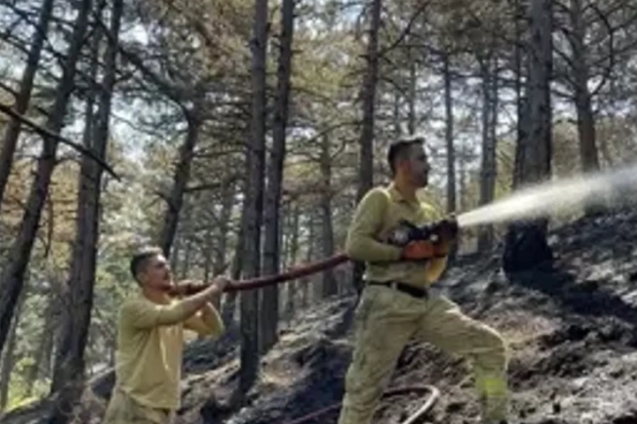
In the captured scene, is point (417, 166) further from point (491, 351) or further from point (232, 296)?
point (232, 296)

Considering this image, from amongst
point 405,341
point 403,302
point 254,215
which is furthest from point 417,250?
point 254,215

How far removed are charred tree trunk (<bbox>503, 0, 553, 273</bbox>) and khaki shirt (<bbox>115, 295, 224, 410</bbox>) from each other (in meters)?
7.35

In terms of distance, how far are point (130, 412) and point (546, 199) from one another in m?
4.90

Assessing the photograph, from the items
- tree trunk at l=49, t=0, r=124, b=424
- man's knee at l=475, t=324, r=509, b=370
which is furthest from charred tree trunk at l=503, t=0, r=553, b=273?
man's knee at l=475, t=324, r=509, b=370

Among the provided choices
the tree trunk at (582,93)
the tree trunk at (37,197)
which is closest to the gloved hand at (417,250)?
the tree trunk at (37,197)

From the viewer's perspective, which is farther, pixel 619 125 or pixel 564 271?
pixel 619 125

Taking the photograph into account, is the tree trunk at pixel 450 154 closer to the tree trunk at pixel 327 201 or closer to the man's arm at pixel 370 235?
the tree trunk at pixel 327 201

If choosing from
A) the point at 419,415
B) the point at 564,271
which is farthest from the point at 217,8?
the point at 419,415

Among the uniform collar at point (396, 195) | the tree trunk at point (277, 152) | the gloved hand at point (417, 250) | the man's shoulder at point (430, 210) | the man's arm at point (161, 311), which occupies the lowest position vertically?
the man's arm at point (161, 311)

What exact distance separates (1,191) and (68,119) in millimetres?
3620

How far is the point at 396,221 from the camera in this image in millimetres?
5480

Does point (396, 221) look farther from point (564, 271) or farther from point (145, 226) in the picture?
point (145, 226)

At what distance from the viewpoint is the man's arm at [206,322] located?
5.95 meters

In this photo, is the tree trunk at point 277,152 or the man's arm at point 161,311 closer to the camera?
the man's arm at point 161,311
